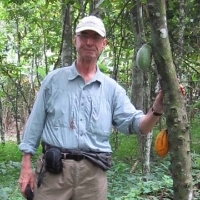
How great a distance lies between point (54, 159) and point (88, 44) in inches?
26.6

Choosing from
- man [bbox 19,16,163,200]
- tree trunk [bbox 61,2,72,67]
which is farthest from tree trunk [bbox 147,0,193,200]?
tree trunk [bbox 61,2,72,67]

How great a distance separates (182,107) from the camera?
1.69 metres

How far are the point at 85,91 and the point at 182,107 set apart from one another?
0.82 meters

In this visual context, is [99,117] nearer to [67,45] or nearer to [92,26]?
[92,26]

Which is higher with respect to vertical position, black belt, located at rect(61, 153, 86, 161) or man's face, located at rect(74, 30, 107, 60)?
man's face, located at rect(74, 30, 107, 60)

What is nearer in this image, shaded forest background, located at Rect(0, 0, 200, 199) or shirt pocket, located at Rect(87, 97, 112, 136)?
shirt pocket, located at Rect(87, 97, 112, 136)

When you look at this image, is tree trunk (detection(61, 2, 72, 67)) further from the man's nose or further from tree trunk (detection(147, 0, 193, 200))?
tree trunk (detection(147, 0, 193, 200))

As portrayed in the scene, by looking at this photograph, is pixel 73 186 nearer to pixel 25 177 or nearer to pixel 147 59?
pixel 25 177

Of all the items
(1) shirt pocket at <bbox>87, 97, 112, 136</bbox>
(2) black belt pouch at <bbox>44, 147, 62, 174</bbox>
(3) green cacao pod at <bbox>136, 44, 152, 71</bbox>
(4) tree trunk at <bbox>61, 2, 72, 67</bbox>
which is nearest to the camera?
(3) green cacao pod at <bbox>136, 44, 152, 71</bbox>

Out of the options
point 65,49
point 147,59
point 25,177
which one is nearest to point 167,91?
point 147,59

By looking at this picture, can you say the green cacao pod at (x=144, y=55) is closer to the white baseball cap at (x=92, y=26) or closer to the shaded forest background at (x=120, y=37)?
the white baseball cap at (x=92, y=26)

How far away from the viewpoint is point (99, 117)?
2361 millimetres

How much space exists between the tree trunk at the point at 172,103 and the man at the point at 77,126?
A: 0.51 meters

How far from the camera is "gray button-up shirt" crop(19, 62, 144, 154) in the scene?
2.30 metres
